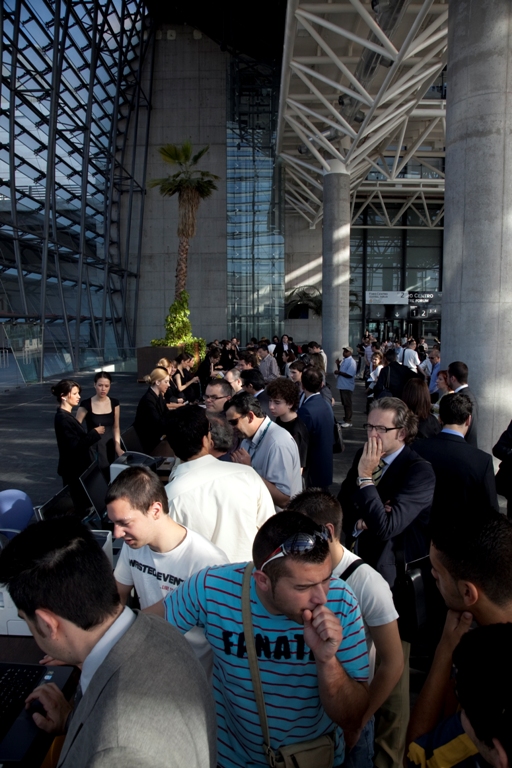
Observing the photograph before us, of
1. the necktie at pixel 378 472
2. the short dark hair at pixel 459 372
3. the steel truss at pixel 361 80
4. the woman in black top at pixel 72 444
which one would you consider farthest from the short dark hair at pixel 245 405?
the steel truss at pixel 361 80

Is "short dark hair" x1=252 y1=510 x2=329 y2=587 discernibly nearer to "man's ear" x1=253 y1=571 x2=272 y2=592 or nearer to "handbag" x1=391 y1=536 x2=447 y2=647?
"man's ear" x1=253 y1=571 x2=272 y2=592

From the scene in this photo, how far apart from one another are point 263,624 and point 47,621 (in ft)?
2.10

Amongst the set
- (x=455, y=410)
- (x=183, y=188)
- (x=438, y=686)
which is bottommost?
(x=438, y=686)

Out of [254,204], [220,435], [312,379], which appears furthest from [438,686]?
[254,204]

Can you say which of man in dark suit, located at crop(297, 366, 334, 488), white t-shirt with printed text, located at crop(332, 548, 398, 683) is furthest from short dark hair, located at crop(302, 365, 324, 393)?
white t-shirt with printed text, located at crop(332, 548, 398, 683)

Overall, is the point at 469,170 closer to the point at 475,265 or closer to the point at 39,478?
the point at 475,265

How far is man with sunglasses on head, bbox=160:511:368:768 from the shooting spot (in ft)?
5.26

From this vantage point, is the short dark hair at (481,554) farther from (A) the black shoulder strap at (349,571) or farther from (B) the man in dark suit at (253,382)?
(B) the man in dark suit at (253,382)

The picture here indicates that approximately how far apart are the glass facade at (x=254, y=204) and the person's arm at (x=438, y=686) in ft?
96.0

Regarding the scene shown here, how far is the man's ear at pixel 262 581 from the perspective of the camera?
1665mm

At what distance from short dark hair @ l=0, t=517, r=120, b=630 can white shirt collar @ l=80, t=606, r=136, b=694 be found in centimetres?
4

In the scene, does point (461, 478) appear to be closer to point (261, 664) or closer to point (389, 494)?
point (389, 494)

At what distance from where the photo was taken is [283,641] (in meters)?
1.72

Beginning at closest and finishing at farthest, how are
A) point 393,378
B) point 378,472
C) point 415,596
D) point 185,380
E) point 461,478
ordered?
point 415,596 → point 378,472 → point 461,478 → point 393,378 → point 185,380
